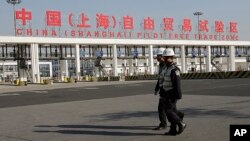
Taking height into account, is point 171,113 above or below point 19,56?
below

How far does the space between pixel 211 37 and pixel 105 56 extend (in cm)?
1698

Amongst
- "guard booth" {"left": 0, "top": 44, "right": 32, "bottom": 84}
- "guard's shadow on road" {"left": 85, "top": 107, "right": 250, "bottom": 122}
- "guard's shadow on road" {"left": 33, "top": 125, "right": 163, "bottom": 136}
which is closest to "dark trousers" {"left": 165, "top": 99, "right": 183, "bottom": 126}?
"guard's shadow on road" {"left": 33, "top": 125, "right": 163, "bottom": 136}

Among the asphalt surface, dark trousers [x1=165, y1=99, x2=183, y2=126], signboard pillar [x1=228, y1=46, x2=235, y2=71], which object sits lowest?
the asphalt surface

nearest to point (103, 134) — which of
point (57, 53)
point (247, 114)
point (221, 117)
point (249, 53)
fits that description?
point (221, 117)

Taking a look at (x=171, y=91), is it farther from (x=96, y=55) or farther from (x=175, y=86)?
(x=96, y=55)

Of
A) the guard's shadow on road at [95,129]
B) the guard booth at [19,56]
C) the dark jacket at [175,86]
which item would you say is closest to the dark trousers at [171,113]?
the dark jacket at [175,86]

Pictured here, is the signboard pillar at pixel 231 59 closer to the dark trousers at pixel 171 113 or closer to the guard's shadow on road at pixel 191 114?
the guard's shadow on road at pixel 191 114

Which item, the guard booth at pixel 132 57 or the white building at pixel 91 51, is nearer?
the white building at pixel 91 51

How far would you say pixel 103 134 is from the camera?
7.55 m

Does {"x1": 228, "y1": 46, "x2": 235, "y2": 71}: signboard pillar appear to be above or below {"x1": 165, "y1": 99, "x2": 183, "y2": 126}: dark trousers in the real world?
above

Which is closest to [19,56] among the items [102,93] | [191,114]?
[102,93]

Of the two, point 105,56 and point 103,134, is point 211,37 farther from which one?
point 103,134

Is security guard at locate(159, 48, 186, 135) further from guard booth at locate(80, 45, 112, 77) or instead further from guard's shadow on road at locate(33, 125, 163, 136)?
guard booth at locate(80, 45, 112, 77)

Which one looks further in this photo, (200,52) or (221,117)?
(200,52)
